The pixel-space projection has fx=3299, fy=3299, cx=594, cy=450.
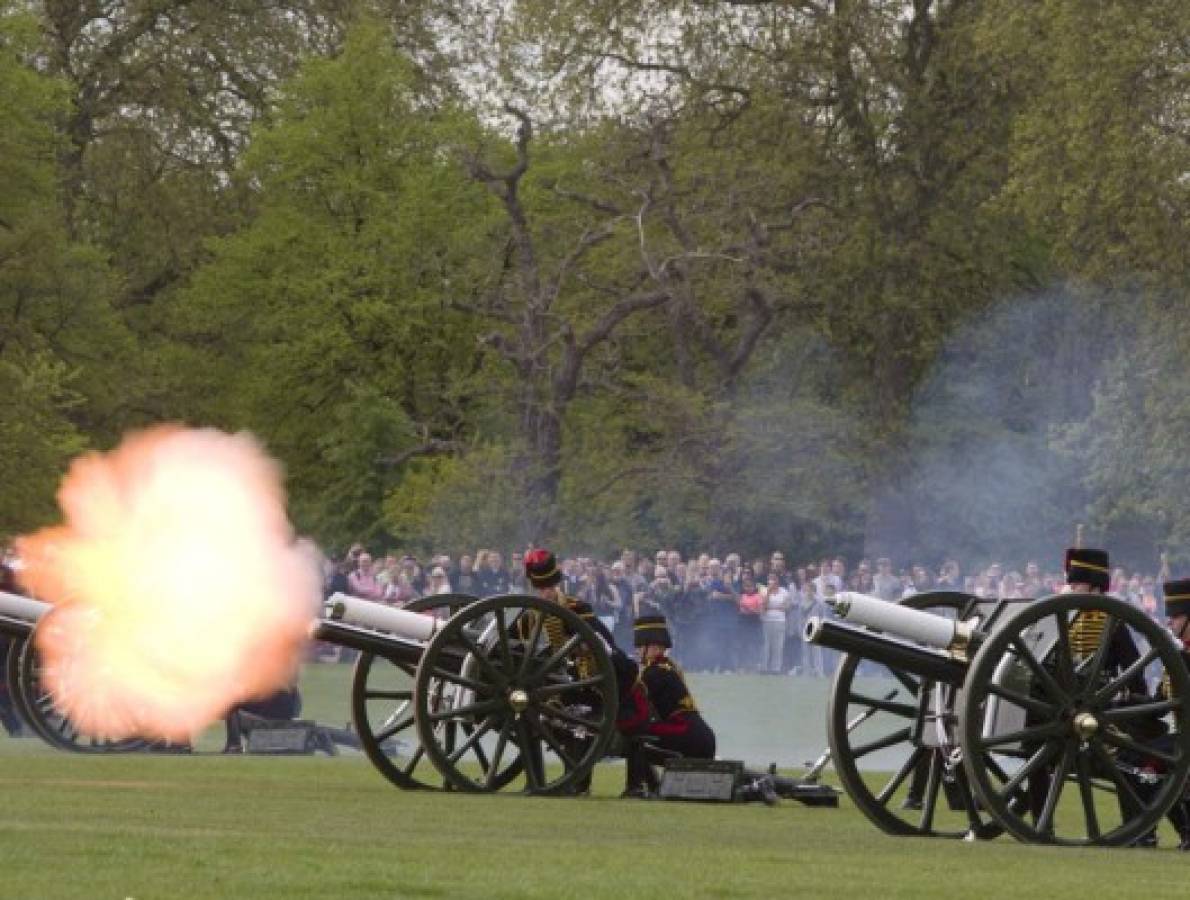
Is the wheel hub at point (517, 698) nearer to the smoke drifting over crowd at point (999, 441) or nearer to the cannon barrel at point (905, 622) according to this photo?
the cannon barrel at point (905, 622)

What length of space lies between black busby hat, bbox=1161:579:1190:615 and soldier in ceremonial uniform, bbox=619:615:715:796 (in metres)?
4.53

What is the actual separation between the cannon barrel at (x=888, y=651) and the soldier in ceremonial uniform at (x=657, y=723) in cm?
461

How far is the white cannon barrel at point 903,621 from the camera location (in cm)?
1712

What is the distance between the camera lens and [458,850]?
50.8 ft

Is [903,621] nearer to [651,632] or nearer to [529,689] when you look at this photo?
[529,689]

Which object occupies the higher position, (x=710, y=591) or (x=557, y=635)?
(x=710, y=591)

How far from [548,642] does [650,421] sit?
116 feet

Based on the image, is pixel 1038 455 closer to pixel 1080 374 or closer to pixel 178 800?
pixel 1080 374

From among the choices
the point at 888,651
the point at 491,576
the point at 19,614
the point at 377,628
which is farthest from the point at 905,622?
the point at 491,576

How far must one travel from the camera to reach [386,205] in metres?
63.4

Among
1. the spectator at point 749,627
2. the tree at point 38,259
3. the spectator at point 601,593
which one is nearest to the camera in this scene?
the spectator at point 601,593

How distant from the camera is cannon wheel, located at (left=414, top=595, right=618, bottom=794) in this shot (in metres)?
20.6

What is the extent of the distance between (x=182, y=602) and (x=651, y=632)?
5552 millimetres

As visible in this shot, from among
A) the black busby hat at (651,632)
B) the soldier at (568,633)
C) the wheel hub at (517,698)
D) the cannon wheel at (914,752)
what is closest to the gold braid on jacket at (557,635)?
the soldier at (568,633)
